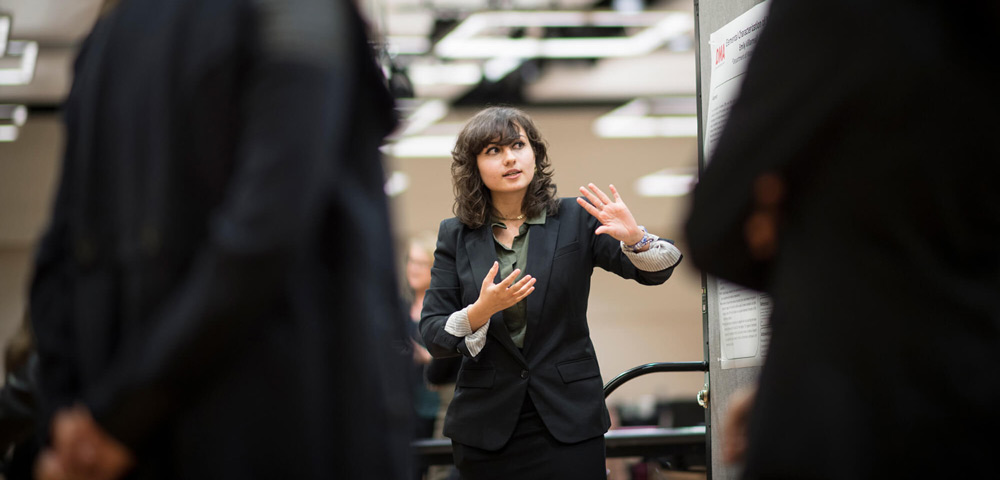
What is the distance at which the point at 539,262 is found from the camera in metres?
3.16

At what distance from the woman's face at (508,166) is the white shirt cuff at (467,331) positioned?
1.61 feet

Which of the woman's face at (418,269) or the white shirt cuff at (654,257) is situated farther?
the woman's face at (418,269)

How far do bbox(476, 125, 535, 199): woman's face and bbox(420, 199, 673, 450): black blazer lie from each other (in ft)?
0.56

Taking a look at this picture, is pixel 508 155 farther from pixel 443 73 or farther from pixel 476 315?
pixel 443 73

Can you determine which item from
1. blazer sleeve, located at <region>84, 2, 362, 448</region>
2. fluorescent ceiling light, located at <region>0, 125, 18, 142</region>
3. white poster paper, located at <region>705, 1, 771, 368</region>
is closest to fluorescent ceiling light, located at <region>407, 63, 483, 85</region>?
fluorescent ceiling light, located at <region>0, 125, 18, 142</region>

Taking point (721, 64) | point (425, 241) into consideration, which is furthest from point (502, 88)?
point (721, 64)

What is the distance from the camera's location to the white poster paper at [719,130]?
2848mm

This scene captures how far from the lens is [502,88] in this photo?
11672 mm

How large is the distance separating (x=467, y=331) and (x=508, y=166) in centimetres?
61

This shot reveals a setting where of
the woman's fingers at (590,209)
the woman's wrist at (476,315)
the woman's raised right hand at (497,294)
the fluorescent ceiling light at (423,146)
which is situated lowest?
the fluorescent ceiling light at (423,146)

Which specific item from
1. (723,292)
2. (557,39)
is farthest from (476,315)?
(557,39)

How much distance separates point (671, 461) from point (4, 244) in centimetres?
1335

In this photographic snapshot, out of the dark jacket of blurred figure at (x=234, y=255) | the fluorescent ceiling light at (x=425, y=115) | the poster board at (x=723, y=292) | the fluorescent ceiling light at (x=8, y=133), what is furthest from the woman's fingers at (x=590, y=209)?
the fluorescent ceiling light at (x=8, y=133)

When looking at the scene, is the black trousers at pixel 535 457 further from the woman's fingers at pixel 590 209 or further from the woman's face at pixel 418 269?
the woman's face at pixel 418 269
